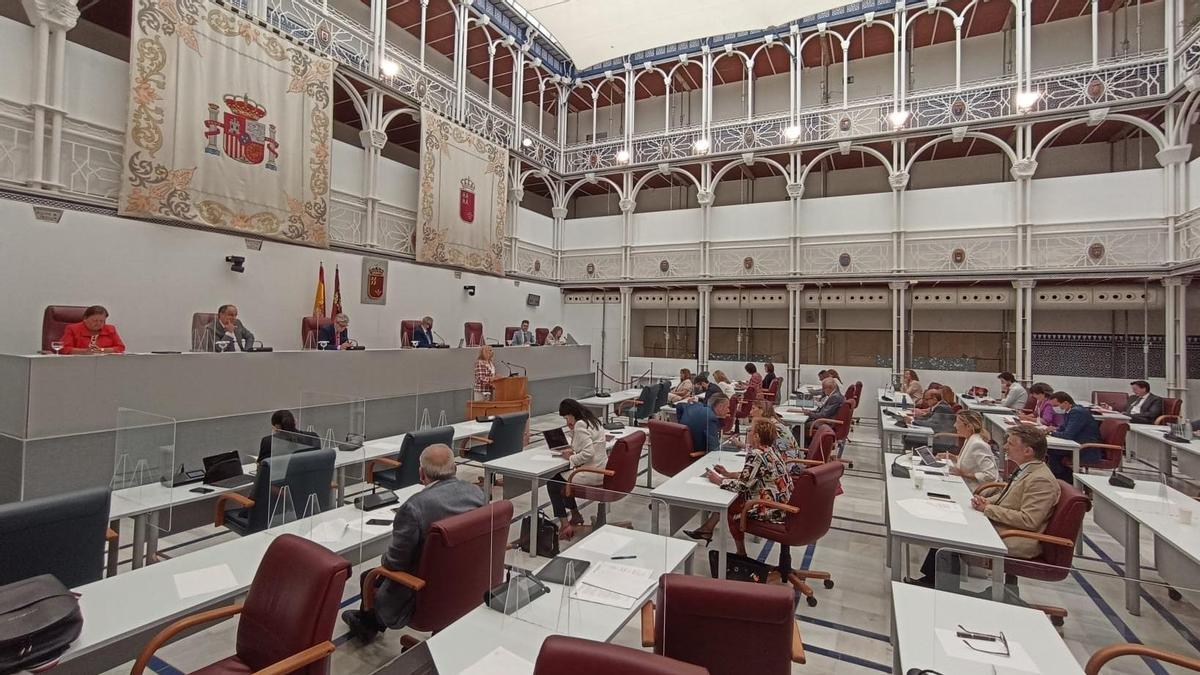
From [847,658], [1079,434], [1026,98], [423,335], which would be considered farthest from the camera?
[1026,98]

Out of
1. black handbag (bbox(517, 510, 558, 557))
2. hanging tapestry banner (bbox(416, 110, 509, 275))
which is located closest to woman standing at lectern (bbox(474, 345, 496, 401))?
hanging tapestry banner (bbox(416, 110, 509, 275))

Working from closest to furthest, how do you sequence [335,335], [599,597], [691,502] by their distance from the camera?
[599,597] → [691,502] → [335,335]

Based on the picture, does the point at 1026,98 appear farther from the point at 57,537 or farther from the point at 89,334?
the point at 89,334

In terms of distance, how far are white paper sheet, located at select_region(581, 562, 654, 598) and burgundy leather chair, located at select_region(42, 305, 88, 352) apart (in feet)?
24.6

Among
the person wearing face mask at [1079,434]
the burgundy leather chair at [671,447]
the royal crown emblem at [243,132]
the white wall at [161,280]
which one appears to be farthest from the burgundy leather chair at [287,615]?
the royal crown emblem at [243,132]

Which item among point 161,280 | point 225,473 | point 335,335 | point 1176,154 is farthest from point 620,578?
point 1176,154

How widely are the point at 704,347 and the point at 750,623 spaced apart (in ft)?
44.5

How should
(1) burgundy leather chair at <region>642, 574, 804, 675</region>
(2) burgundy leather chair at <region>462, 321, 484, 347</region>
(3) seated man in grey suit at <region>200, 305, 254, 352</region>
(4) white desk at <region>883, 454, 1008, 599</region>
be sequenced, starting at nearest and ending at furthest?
(1) burgundy leather chair at <region>642, 574, 804, 675</region>, (4) white desk at <region>883, 454, 1008, 599</region>, (3) seated man in grey suit at <region>200, 305, 254, 352</region>, (2) burgundy leather chair at <region>462, 321, 484, 347</region>

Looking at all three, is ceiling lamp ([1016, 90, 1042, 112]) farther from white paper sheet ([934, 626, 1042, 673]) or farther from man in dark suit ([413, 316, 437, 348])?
white paper sheet ([934, 626, 1042, 673])

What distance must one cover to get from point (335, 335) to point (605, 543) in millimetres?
7812

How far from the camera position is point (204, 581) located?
8.76ft

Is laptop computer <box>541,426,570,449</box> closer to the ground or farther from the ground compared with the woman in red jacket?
closer to the ground

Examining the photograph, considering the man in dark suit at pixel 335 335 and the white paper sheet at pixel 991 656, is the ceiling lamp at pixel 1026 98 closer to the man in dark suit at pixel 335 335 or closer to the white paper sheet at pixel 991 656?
the white paper sheet at pixel 991 656

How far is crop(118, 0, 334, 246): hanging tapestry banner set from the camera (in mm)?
7750
